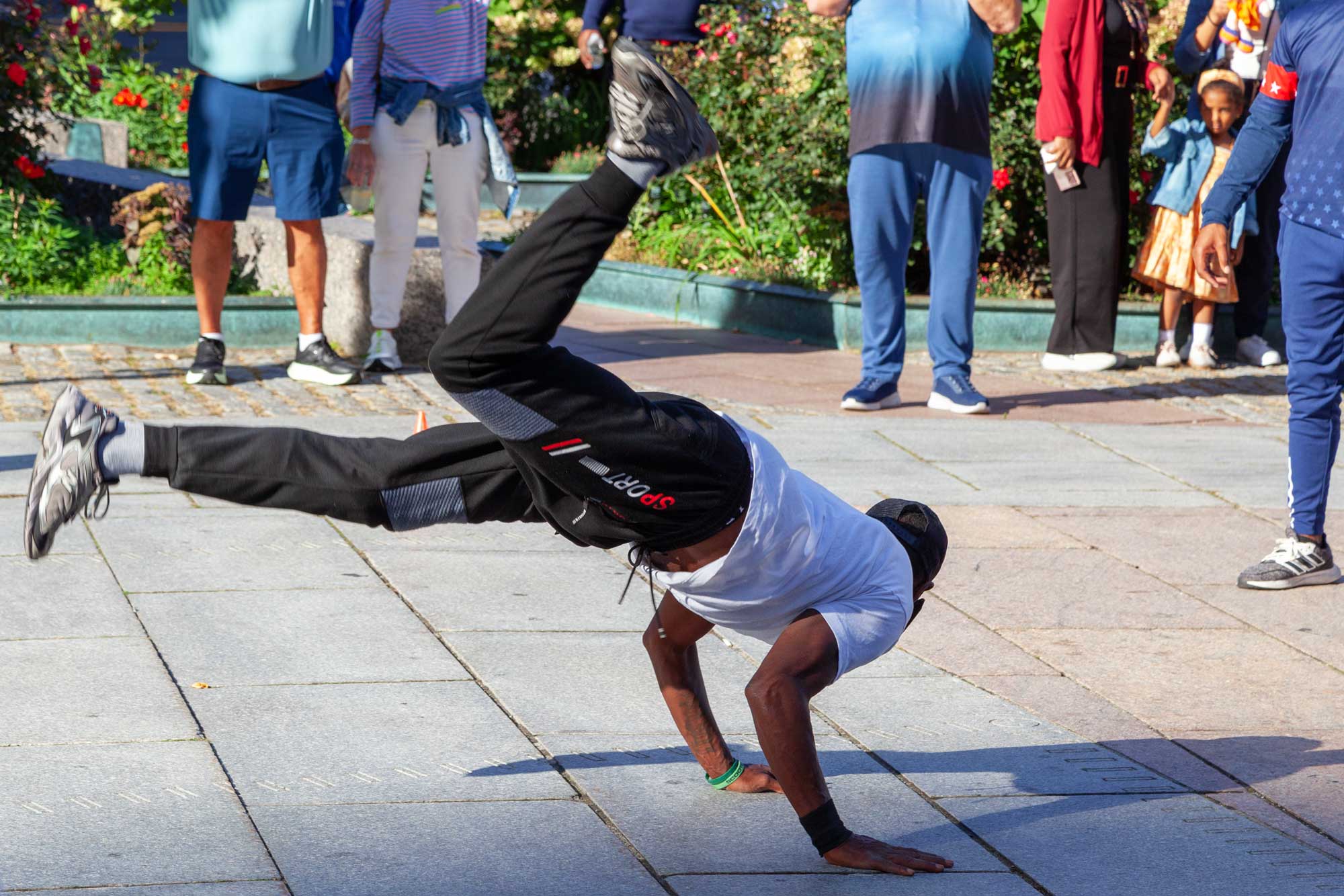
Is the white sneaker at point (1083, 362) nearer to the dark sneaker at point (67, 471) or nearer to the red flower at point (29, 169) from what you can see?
the red flower at point (29, 169)

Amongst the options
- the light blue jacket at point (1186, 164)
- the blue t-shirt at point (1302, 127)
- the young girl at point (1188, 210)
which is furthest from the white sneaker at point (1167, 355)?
the blue t-shirt at point (1302, 127)

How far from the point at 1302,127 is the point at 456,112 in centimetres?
410

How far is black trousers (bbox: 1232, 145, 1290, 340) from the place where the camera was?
30.0 feet

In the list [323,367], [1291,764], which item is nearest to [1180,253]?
→ [323,367]

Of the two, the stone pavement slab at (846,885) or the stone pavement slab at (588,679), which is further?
the stone pavement slab at (588,679)

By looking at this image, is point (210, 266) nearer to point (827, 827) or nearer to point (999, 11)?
point (999, 11)

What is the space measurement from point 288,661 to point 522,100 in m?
14.1

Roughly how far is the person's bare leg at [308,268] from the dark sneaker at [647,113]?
4.96 metres

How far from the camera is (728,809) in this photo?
11.0 feet

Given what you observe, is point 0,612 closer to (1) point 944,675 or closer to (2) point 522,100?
(1) point 944,675

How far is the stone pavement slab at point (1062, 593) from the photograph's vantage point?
15.4ft

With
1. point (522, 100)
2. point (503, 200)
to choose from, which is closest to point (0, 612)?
point (503, 200)

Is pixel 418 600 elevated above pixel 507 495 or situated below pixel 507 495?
below

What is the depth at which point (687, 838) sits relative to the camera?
3184 mm
